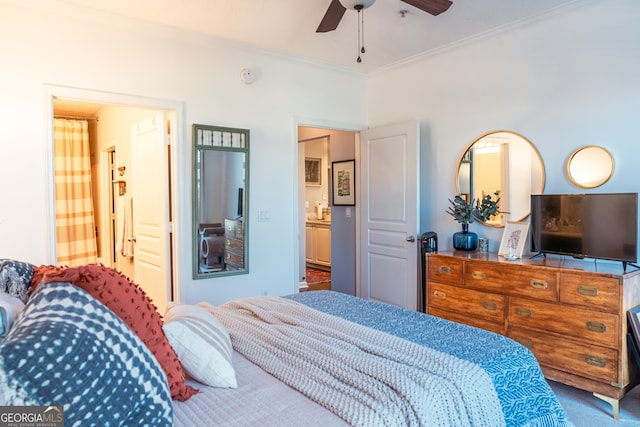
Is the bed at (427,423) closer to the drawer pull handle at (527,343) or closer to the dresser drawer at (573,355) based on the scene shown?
the dresser drawer at (573,355)

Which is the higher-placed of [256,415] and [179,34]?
[179,34]

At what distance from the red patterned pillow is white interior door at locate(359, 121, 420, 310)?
3.04 meters

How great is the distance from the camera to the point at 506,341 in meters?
1.79

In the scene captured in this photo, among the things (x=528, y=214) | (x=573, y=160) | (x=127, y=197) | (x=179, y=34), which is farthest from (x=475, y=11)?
(x=127, y=197)

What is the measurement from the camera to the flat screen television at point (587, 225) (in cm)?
259

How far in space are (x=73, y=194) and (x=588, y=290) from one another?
6.19m

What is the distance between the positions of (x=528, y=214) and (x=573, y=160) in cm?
52

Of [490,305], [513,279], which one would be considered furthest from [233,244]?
[513,279]

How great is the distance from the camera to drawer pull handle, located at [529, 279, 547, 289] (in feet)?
9.05

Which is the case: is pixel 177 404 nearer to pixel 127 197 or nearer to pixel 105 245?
pixel 127 197

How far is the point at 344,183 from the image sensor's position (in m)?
5.08

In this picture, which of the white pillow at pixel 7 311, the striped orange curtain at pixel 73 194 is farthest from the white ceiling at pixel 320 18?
the striped orange curtain at pixel 73 194

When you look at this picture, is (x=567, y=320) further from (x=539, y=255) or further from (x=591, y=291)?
(x=539, y=255)

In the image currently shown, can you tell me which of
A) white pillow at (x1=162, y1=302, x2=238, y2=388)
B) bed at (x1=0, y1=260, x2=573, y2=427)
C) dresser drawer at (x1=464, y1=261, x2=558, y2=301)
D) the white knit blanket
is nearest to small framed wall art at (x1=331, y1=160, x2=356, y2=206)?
dresser drawer at (x1=464, y1=261, x2=558, y2=301)
